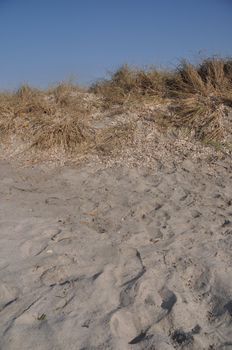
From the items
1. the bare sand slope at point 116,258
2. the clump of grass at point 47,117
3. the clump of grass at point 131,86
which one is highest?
the clump of grass at point 131,86

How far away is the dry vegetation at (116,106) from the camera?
5887 mm

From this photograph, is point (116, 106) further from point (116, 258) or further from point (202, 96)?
point (116, 258)

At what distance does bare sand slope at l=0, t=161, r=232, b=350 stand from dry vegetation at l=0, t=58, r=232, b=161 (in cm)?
70

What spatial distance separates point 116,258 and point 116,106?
3.46m

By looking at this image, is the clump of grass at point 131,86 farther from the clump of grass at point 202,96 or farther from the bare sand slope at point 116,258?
the bare sand slope at point 116,258

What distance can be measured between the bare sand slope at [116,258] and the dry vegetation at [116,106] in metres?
0.70

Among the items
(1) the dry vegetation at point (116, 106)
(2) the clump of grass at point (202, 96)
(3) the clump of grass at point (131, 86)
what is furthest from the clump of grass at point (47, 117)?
(2) the clump of grass at point (202, 96)

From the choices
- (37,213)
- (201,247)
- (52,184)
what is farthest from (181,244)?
(52,184)

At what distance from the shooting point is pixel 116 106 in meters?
6.56

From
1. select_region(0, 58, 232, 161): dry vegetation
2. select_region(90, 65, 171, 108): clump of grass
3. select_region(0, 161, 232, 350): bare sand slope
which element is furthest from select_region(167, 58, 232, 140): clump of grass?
select_region(0, 161, 232, 350): bare sand slope

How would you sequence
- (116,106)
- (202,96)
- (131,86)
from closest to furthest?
(202,96)
(116,106)
(131,86)

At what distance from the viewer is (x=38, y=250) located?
3.67 metres

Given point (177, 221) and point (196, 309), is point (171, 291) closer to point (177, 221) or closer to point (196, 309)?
point (196, 309)

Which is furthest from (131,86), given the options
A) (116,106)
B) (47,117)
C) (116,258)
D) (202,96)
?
(116,258)
